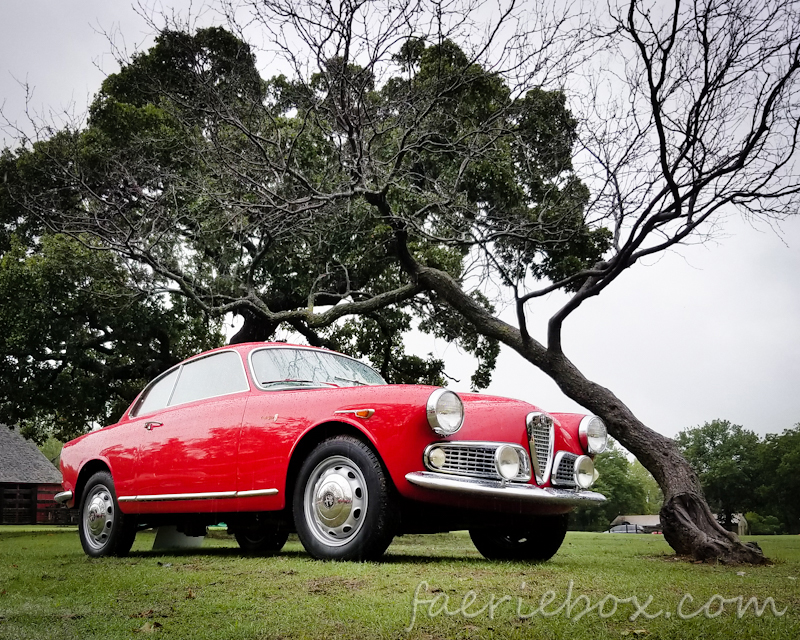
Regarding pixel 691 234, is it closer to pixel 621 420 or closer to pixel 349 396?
pixel 621 420

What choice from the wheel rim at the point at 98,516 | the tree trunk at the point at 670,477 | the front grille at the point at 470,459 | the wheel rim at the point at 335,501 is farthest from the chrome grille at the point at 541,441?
the wheel rim at the point at 98,516

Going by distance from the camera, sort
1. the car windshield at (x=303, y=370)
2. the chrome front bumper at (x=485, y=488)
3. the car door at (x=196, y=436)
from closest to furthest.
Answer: the chrome front bumper at (x=485, y=488)
the car door at (x=196, y=436)
the car windshield at (x=303, y=370)

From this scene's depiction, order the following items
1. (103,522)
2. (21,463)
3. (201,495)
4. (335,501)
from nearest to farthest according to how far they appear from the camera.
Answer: (335,501)
(201,495)
(103,522)
(21,463)

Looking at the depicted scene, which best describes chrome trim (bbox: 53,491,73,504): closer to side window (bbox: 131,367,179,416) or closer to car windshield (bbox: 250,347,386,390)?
side window (bbox: 131,367,179,416)

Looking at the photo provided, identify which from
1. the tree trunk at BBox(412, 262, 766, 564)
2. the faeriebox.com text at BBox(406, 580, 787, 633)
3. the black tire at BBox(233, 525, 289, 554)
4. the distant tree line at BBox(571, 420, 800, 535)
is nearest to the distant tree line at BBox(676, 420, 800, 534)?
the distant tree line at BBox(571, 420, 800, 535)

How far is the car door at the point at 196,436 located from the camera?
6.30 meters

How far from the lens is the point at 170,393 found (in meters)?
7.54

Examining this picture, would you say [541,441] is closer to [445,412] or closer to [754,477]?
[445,412]

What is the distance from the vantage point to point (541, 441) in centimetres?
585

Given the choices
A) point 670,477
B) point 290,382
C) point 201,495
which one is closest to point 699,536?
point 670,477

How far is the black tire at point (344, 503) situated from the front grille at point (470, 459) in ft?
1.39

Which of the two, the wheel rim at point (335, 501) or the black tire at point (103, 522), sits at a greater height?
the wheel rim at point (335, 501)

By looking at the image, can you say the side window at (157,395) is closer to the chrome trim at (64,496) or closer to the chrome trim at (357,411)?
the chrome trim at (64,496)

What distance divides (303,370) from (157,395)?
190cm
